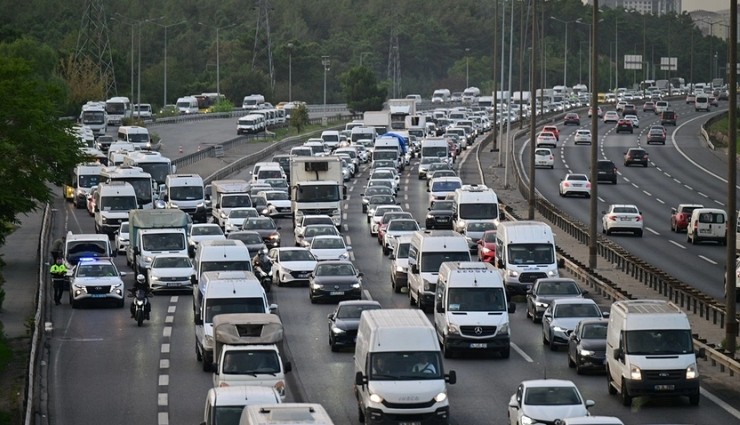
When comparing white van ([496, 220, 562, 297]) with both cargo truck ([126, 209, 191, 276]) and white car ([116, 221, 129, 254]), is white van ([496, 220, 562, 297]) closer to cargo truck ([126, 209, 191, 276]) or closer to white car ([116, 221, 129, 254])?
→ cargo truck ([126, 209, 191, 276])

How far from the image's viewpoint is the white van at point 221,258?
49625 mm

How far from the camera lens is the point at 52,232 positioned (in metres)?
72.0

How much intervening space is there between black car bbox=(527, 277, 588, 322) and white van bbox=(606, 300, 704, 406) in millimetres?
10594

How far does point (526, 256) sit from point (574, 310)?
31.7ft

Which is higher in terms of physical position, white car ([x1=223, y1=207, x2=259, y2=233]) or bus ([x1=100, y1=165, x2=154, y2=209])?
bus ([x1=100, y1=165, x2=154, y2=209])

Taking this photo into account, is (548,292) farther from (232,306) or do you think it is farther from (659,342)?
(659,342)

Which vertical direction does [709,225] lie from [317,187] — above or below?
below

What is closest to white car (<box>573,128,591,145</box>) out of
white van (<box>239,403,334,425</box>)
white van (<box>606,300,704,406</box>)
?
white van (<box>606,300,704,406</box>)

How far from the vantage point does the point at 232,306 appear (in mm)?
39562

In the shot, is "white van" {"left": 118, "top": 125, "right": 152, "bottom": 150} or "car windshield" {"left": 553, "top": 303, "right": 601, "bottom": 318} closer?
"car windshield" {"left": 553, "top": 303, "right": 601, "bottom": 318}

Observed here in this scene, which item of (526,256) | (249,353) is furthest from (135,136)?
(249,353)

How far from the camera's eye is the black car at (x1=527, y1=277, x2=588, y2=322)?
152 ft

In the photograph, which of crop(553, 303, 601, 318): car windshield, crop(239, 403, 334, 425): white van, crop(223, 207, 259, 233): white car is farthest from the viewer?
crop(223, 207, 259, 233): white car

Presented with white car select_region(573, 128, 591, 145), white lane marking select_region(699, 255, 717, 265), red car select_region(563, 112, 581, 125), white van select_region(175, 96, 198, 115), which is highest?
white van select_region(175, 96, 198, 115)
